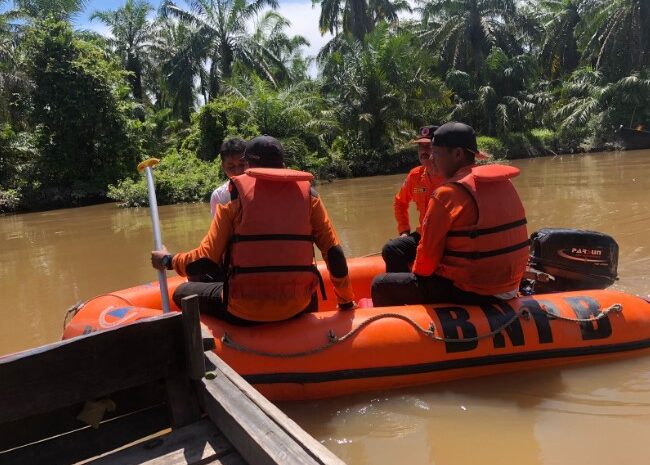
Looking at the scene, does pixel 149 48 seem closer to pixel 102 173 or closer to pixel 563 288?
pixel 102 173

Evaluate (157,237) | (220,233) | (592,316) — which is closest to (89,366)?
(220,233)

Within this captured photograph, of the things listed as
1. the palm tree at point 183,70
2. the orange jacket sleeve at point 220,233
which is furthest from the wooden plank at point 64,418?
the palm tree at point 183,70

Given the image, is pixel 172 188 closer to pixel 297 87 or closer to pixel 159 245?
pixel 297 87

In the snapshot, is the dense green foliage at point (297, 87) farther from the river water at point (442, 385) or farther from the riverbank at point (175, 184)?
the river water at point (442, 385)

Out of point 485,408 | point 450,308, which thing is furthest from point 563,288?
point 485,408

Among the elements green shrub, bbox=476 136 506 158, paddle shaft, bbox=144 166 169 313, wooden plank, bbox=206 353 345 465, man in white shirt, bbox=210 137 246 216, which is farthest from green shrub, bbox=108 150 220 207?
wooden plank, bbox=206 353 345 465

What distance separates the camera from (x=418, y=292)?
3.22 m

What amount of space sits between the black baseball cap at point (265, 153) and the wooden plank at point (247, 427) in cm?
115

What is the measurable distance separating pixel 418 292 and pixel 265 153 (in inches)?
47.6

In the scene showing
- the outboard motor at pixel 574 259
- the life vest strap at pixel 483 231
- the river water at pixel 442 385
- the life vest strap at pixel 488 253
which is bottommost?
the river water at pixel 442 385

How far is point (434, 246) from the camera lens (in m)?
2.94

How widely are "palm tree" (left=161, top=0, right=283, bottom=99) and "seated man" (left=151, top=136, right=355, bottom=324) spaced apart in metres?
20.6

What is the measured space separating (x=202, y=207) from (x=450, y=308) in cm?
1014

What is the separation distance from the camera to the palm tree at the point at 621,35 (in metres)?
22.3
